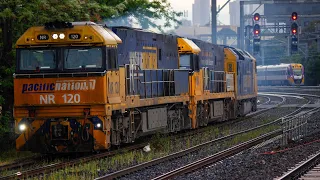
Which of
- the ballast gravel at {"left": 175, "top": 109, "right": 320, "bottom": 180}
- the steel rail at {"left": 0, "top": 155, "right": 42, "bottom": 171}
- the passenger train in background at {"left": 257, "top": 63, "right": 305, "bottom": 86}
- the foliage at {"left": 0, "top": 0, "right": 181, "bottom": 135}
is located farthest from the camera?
the passenger train in background at {"left": 257, "top": 63, "right": 305, "bottom": 86}

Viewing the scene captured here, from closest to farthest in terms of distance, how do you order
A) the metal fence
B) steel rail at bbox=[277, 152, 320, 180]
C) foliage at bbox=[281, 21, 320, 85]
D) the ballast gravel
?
steel rail at bbox=[277, 152, 320, 180]
the ballast gravel
the metal fence
foliage at bbox=[281, 21, 320, 85]

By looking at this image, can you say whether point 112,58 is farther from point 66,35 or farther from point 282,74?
point 282,74

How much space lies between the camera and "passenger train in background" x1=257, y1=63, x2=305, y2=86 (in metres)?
74.8

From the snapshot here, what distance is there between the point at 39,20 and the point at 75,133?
13.3ft

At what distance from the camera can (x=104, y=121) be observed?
1583cm

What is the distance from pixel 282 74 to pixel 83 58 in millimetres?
63060

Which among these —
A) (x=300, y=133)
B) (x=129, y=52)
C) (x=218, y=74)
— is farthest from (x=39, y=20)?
(x=218, y=74)

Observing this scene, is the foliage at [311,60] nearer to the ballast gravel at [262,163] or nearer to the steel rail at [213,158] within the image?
the steel rail at [213,158]

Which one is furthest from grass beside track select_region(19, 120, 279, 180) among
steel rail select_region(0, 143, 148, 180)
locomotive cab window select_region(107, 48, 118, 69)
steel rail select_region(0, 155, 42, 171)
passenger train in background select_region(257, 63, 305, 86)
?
passenger train in background select_region(257, 63, 305, 86)

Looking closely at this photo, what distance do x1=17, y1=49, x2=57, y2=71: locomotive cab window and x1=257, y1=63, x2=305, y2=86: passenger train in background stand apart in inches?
2375

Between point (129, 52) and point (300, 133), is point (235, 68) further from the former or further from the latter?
point (129, 52)

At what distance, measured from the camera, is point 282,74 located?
253 ft

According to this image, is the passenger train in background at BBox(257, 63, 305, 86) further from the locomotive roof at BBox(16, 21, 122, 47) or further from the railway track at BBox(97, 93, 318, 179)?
the locomotive roof at BBox(16, 21, 122, 47)

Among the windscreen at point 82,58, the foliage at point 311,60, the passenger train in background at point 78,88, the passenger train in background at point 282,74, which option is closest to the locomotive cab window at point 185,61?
the passenger train in background at point 78,88
